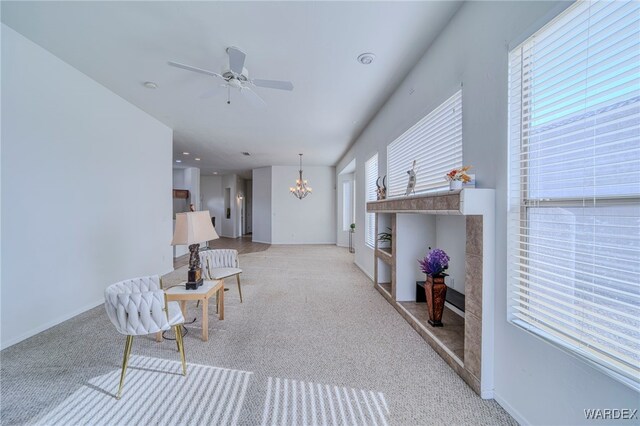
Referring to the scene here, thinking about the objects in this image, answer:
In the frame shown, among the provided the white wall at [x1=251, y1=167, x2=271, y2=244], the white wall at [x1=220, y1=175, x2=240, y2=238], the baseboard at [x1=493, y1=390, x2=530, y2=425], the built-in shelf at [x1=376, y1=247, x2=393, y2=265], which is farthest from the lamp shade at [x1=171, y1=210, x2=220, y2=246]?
the white wall at [x1=220, y1=175, x2=240, y2=238]

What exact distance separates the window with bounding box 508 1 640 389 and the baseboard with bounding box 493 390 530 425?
58 cm

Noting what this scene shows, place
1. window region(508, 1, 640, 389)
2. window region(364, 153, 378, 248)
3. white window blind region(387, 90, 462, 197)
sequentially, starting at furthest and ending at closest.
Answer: window region(364, 153, 378, 248)
white window blind region(387, 90, 462, 197)
window region(508, 1, 640, 389)

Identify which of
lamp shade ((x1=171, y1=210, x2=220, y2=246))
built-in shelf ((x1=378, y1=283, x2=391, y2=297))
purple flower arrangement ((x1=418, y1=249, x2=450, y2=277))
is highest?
lamp shade ((x1=171, y1=210, x2=220, y2=246))

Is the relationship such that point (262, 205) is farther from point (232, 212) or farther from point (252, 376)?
point (252, 376)

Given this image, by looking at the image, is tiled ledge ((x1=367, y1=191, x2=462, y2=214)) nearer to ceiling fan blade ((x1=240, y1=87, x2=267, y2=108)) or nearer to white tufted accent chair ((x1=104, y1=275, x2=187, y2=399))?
ceiling fan blade ((x1=240, y1=87, x2=267, y2=108))

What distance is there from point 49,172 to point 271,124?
3.39 m

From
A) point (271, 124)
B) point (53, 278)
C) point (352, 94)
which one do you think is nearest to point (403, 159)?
point (352, 94)

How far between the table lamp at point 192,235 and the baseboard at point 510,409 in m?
2.87


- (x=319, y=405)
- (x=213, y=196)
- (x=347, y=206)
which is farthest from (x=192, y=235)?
(x=213, y=196)

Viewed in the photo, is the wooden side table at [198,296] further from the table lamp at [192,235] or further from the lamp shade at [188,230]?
the lamp shade at [188,230]

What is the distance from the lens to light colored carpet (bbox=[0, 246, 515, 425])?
1639mm

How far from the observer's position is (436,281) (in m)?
2.51

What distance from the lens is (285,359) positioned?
225 cm

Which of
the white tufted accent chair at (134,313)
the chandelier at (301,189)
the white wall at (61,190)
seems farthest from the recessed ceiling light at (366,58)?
the chandelier at (301,189)
